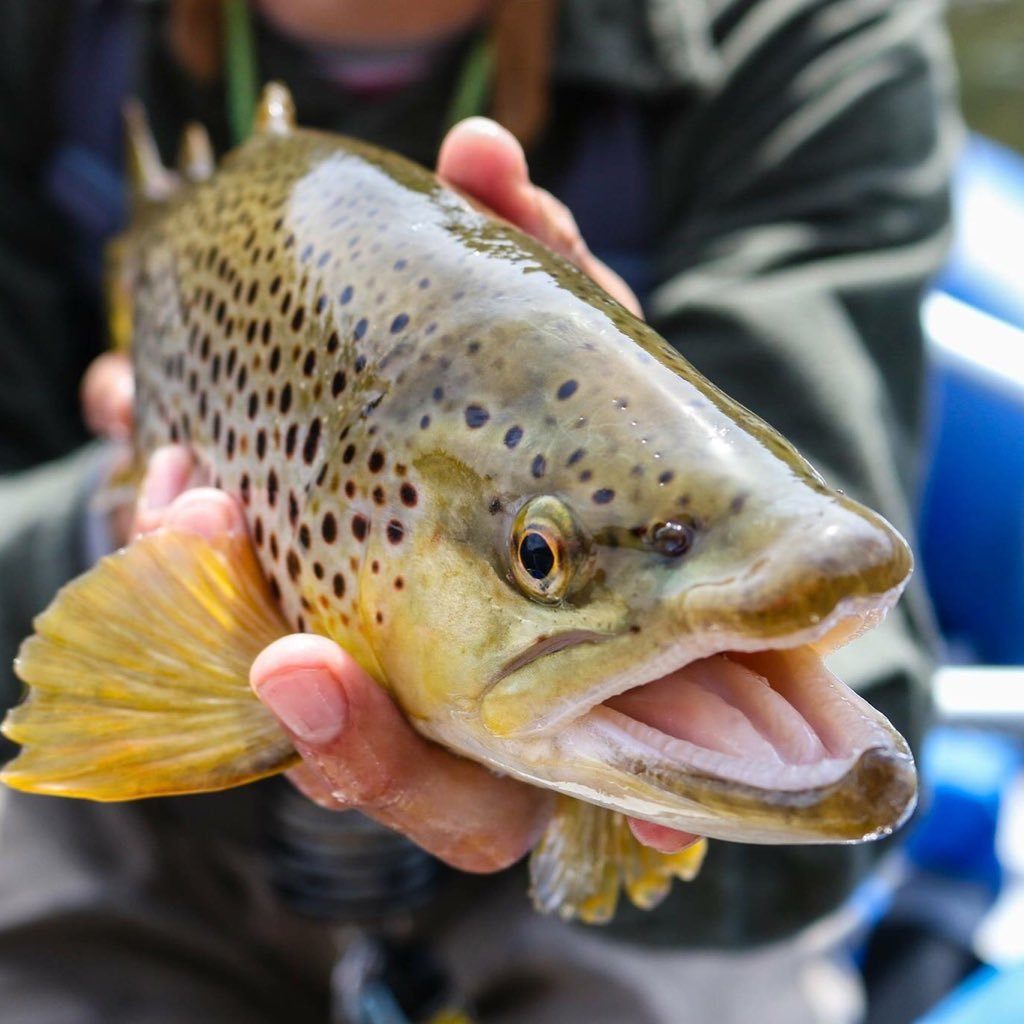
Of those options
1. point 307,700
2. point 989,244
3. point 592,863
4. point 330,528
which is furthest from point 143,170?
point 989,244

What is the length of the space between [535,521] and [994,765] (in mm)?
1829

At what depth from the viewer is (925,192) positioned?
1.83 metres

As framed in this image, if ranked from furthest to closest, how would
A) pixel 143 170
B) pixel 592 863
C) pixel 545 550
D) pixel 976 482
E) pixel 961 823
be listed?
1. pixel 976 482
2. pixel 961 823
3. pixel 143 170
4. pixel 592 863
5. pixel 545 550

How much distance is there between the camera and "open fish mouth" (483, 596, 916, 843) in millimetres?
726

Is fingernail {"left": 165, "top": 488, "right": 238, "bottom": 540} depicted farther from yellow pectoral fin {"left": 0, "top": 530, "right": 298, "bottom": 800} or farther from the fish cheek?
the fish cheek

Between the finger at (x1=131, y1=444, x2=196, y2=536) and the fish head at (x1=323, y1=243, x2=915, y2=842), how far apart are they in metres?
0.30

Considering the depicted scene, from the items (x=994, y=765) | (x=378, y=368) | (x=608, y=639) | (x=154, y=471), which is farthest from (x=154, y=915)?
(x=994, y=765)

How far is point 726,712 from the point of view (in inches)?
31.3

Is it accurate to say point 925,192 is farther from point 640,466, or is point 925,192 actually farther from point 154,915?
point 154,915

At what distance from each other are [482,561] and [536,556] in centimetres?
6

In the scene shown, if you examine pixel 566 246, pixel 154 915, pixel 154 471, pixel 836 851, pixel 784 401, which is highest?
pixel 566 246

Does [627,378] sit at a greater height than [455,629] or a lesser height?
greater

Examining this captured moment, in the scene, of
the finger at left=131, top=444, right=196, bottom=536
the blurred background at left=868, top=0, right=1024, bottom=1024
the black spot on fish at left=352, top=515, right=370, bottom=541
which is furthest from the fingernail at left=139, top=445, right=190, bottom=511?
the blurred background at left=868, top=0, right=1024, bottom=1024

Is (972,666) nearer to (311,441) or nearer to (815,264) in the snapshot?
(815,264)
